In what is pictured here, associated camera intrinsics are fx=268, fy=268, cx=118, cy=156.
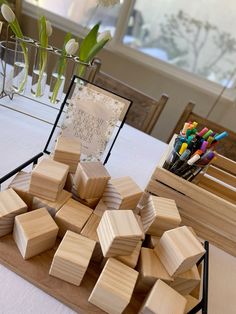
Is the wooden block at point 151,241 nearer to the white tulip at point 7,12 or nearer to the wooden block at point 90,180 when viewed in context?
the wooden block at point 90,180

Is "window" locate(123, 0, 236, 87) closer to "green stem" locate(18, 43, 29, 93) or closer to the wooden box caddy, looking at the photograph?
"green stem" locate(18, 43, 29, 93)

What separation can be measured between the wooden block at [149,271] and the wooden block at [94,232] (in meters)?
0.07

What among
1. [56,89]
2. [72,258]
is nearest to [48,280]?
[72,258]

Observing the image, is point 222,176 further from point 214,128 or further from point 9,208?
point 9,208

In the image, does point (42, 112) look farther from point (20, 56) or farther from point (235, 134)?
point (235, 134)

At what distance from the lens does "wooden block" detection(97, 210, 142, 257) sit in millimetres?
410

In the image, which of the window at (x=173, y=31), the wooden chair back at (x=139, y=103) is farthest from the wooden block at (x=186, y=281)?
the window at (x=173, y=31)

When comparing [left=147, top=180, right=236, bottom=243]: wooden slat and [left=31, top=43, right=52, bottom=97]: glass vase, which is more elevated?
[left=31, top=43, right=52, bottom=97]: glass vase

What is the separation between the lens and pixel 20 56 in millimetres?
837

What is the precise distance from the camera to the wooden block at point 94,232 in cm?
46

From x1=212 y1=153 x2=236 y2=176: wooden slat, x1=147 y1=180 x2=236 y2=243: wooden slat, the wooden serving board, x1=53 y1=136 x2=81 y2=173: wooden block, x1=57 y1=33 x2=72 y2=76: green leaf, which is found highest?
x1=57 y1=33 x2=72 y2=76: green leaf

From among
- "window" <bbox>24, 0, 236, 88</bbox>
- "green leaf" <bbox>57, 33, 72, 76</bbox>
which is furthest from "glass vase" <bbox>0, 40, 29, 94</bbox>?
"window" <bbox>24, 0, 236, 88</bbox>

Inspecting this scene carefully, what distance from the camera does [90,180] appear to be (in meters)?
0.50

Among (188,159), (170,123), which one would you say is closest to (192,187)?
(188,159)
